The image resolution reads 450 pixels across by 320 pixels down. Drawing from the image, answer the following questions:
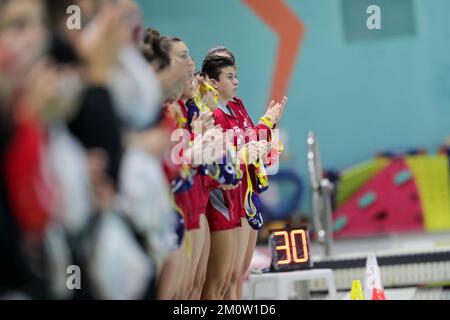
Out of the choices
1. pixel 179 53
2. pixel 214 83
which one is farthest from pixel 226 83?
pixel 179 53

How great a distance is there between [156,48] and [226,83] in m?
1.25

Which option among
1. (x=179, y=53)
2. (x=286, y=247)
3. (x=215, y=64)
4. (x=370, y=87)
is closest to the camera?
(x=179, y=53)

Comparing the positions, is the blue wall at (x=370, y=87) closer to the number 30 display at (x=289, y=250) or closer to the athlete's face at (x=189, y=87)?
the number 30 display at (x=289, y=250)

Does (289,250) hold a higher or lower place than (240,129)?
lower

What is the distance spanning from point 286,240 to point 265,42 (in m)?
4.38

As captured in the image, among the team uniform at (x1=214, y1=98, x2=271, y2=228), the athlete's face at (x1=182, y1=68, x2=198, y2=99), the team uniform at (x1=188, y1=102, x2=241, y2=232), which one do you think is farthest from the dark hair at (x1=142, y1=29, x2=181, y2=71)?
the team uniform at (x1=214, y1=98, x2=271, y2=228)

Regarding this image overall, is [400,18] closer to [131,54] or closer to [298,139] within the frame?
[298,139]

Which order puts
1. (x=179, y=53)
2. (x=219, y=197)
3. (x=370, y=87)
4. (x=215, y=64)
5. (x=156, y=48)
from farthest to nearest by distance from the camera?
(x=370, y=87), (x=215, y=64), (x=219, y=197), (x=179, y=53), (x=156, y=48)

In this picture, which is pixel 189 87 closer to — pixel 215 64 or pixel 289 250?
pixel 215 64

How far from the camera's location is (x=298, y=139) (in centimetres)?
1033

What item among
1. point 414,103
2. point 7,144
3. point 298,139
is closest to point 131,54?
point 7,144

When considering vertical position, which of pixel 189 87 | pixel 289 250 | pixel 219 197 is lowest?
pixel 289 250

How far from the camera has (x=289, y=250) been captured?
552 cm

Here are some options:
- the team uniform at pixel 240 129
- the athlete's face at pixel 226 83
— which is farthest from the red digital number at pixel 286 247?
the athlete's face at pixel 226 83
